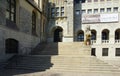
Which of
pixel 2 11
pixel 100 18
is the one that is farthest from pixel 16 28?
pixel 100 18

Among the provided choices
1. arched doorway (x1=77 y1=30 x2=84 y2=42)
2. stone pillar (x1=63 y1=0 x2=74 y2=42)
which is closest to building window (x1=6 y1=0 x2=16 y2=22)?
stone pillar (x1=63 y1=0 x2=74 y2=42)

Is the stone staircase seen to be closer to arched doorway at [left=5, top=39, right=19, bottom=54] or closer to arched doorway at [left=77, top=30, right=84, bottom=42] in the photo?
arched doorway at [left=5, top=39, right=19, bottom=54]

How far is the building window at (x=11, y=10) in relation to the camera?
575 inches

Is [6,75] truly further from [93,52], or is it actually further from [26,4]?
[93,52]

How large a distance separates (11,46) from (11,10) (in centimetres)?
355

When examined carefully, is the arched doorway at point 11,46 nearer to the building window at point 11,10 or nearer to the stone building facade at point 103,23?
the building window at point 11,10

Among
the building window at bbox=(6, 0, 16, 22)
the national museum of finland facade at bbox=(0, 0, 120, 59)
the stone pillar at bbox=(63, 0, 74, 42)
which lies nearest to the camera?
the building window at bbox=(6, 0, 16, 22)

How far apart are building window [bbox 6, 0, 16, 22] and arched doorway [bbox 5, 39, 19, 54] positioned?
219cm

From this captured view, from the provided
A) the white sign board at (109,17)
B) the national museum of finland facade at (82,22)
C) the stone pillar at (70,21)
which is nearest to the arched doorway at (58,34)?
the national museum of finland facade at (82,22)

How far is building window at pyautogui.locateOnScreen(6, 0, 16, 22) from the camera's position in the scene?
14.6 metres

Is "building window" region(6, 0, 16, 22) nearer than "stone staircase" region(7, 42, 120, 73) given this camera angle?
No

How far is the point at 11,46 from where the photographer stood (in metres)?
14.6

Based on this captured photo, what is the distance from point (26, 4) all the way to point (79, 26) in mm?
12561

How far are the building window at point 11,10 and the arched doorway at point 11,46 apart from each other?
86.1 inches
